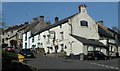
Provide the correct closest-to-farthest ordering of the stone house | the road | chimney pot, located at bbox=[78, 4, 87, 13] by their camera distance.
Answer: the road, chimney pot, located at bbox=[78, 4, 87, 13], the stone house

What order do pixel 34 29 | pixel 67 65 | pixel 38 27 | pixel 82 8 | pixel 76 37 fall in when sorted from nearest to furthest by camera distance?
1. pixel 67 65
2. pixel 76 37
3. pixel 82 8
4. pixel 34 29
5. pixel 38 27

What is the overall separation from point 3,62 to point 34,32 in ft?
176

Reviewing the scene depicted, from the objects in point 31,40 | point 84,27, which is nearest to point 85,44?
point 84,27

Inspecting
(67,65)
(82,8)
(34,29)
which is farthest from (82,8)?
(67,65)

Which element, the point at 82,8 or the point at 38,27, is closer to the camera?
the point at 82,8

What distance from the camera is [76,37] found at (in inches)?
2143

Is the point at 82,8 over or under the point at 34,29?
over

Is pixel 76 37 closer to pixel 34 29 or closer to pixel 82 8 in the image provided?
pixel 82 8

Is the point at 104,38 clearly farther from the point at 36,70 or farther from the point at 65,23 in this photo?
the point at 36,70

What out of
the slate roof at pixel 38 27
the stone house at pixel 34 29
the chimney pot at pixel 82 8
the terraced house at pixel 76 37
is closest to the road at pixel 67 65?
the terraced house at pixel 76 37

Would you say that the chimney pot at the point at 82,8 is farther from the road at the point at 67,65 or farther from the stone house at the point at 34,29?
the road at the point at 67,65

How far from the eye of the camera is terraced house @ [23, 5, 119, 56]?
52.4 meters

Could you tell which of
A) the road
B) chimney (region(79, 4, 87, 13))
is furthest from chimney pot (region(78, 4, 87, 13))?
the road

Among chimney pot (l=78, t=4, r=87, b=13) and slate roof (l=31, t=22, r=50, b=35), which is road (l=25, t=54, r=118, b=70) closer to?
chimney pot (l=78, t=4, r=87, b=13)
